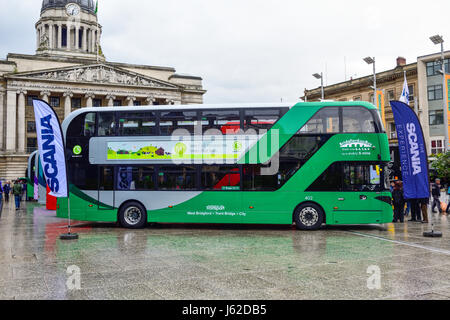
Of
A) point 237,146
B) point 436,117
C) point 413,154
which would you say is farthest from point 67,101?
point 413,154

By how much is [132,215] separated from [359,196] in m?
7.77

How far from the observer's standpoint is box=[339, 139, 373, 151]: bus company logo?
13070 mm

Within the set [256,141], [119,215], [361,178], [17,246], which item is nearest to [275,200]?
[256,141]

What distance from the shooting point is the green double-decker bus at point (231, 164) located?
43.2 ft

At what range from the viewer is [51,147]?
464 inches

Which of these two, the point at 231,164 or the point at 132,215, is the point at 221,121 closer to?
the point at 231,164

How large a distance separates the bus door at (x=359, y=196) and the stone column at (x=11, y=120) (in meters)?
55.0

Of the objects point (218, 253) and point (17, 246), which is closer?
point (218, 253)

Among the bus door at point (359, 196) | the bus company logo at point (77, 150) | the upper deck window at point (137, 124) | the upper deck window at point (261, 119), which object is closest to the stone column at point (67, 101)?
the bus company logo at point (77, 150)

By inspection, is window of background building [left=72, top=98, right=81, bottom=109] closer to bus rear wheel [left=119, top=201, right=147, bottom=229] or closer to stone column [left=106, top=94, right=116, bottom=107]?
stone column [left=106, top=94, right=116, bottom=107]

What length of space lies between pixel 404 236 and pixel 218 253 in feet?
20.4

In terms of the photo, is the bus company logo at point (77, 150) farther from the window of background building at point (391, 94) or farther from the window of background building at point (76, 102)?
the window of background building at point (76, 102)
